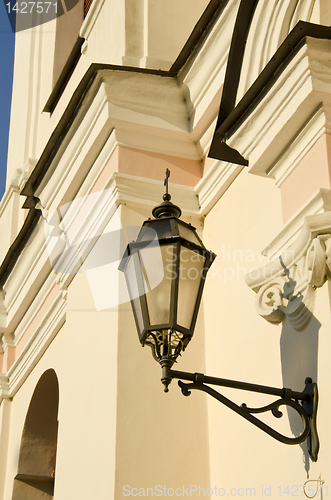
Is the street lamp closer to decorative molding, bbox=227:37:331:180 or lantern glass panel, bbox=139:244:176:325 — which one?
lantern glass panel, bbox=139:244:176:325

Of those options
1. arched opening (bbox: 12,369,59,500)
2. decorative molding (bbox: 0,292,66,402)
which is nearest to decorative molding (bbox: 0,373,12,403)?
decorative molding (bbox: 0,292,66,402)

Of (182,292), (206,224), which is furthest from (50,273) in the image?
(182,292)

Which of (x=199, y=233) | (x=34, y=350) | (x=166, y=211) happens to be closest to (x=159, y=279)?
(x=166, y=211)

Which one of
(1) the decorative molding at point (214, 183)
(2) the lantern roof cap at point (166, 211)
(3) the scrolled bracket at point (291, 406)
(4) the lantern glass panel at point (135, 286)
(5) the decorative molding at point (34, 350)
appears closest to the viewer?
(3) the scrolled bracket at point (291, 406)

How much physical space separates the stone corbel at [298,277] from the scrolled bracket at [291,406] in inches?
16.3

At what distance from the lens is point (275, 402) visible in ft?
12.1

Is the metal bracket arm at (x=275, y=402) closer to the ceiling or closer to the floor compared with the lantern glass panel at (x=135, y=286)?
closer to the floor

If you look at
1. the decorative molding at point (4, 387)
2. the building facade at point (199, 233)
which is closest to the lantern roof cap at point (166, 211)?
the building facade at point (199, 233)

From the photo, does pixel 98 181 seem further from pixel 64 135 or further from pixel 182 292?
pixel 182 292

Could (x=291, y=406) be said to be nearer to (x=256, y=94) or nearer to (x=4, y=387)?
(x=256, y=94)

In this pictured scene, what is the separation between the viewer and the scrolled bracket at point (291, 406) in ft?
12.1

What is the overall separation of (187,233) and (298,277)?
61 centimetres

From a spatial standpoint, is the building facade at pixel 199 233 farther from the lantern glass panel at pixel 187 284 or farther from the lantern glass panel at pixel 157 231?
the lantern glass panel at pixel 157 231

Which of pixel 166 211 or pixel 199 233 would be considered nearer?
pixel 166 211
